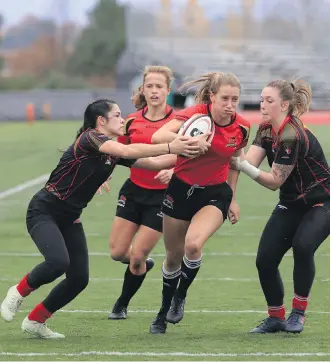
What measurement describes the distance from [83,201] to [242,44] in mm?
44086

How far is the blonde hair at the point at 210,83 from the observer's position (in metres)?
8.06

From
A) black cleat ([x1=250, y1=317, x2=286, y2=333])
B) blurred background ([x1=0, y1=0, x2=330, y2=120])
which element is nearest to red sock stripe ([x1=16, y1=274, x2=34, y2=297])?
black cleat ([x1=250, y1=317, x2=286, y2=333])

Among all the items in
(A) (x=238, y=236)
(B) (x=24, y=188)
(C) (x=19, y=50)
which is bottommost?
(C) (x=19, y=50)

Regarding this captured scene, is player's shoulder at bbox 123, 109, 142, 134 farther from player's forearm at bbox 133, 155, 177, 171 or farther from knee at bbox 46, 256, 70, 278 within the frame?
knee at bbox 46, 256, 70, 278

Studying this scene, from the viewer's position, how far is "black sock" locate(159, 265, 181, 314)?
27.9 ft

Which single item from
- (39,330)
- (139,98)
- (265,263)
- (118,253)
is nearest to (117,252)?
(118,253)

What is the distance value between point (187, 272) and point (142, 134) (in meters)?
1.55

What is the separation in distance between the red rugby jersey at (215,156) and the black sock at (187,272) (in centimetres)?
60

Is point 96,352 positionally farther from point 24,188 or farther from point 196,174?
point 24,188

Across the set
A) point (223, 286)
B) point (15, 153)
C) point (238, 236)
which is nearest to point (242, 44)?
point (15, 153)

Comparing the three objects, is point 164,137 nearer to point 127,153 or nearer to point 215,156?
point 127,153

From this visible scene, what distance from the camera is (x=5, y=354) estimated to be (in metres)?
7.39

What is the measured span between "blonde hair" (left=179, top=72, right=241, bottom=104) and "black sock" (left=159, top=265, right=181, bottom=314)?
1392 mm

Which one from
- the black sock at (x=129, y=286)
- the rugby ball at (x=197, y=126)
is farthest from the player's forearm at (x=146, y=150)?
the black sock at (x=129, y=286)
